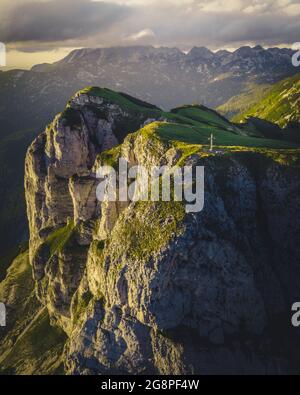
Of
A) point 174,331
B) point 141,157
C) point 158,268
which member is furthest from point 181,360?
point 141,157

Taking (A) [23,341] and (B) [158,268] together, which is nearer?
(B) [158,268]

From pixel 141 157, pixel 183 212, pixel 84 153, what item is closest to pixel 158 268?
pixel 183 212

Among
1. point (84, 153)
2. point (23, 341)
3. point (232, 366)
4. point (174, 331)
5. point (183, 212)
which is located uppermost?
point (84, 153)

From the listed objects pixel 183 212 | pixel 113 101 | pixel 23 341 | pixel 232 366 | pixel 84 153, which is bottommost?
pixel 23 341
